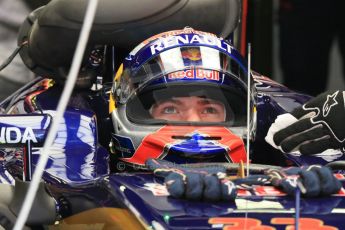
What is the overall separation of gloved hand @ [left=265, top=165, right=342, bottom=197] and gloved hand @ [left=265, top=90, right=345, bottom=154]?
0.70 metres

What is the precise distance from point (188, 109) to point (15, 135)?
71cm

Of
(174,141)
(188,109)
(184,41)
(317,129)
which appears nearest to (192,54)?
(184,41)

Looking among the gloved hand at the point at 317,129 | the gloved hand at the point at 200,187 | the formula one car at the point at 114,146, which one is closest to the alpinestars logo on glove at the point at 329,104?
Answer: the gloved hand at the point at 317,129

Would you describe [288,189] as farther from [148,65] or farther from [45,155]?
[148,65]

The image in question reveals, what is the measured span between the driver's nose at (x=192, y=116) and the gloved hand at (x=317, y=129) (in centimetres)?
27

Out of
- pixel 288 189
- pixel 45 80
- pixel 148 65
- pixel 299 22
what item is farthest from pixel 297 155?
pixel 299 22

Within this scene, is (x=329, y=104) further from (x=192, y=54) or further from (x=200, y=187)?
(x=200, y=187)

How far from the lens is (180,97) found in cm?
327

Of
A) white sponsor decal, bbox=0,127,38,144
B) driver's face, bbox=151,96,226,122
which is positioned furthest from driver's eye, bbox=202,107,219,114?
white sponsor decal, bbox=0,127,38,144

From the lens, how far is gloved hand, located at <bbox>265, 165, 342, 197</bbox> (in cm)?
245

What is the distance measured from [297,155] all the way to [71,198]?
0.87 m

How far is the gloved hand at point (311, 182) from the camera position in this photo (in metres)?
2.45

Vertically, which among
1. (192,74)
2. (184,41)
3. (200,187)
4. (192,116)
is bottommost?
(200,187)

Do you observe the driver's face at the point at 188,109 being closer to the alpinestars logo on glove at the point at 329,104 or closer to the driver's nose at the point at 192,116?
the driver's nose at the point at 192,116
